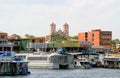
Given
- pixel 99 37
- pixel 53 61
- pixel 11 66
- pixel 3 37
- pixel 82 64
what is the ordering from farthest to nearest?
pixel 99 37
pixel 3 37
pixel 82 64
pixel 53 61
pixel 11 66

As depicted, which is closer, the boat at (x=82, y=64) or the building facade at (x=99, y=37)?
the boat at (x=82, y=64)

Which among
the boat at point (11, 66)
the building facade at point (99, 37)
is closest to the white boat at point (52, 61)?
the boat at point (11, 66)

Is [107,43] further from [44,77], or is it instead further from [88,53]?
[44,77]

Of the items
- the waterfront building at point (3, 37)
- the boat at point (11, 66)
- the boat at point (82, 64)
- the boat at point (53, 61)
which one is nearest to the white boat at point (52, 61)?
the boat at point (53, 61)

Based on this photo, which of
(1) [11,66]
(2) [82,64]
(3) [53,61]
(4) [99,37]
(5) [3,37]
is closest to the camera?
(1) [11,66]

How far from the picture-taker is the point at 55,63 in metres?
111

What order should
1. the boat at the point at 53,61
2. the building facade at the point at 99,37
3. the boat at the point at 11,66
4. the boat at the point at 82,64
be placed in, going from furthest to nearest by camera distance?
the building facade at the point at 99,37 < the boat at the point at 82,64 < the boat at the point at 53,61 < the boat at the point at 11,66

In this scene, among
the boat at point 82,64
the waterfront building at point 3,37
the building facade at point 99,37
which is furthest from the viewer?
the building facade at point 99,37

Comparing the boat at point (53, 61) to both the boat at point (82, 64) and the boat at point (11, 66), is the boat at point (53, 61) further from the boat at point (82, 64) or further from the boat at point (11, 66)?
the boat at point (11, 66)

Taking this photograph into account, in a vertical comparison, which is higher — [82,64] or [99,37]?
[99,37]

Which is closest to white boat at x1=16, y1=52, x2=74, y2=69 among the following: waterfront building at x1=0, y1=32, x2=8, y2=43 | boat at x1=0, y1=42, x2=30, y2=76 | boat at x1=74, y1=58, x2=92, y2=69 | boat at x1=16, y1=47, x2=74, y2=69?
boat at x1=16, y1=47, x2=74, y2=69

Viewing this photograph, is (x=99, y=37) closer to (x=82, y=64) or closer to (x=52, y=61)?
(x=82, y=64)

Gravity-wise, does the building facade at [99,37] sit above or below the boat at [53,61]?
above

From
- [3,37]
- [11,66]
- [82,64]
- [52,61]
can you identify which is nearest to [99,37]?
[3,37]
